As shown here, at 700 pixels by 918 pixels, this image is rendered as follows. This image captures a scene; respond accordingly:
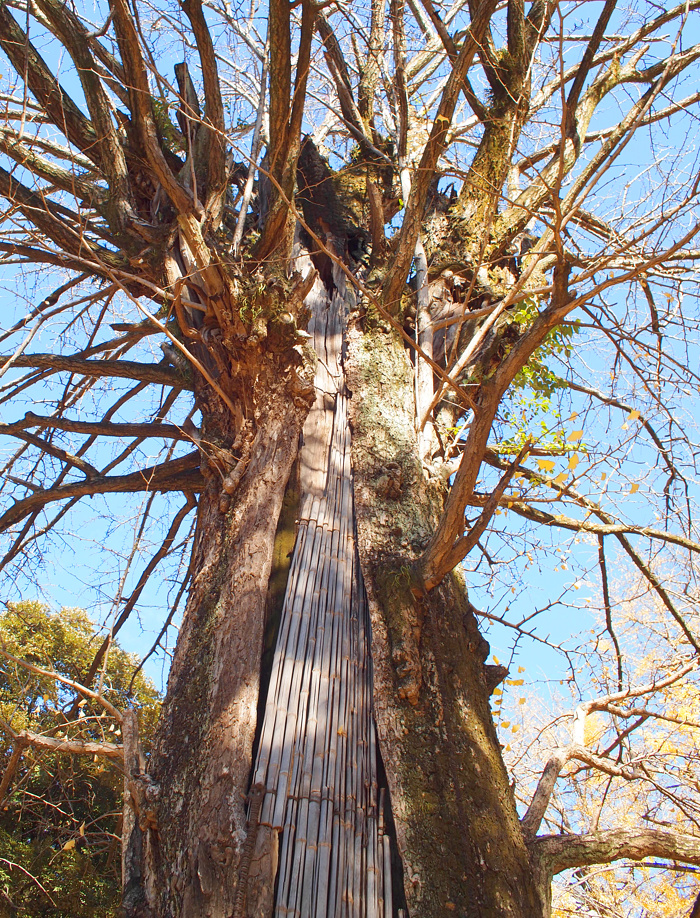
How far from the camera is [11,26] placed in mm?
3238

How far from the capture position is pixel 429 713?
227 centimetres

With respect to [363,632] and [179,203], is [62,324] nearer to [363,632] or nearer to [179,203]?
[179,203]

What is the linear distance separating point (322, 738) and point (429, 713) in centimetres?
36

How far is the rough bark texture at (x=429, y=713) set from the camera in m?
1.92

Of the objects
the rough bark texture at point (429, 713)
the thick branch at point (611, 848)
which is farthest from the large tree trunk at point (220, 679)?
the thick branch at point (611, 848)

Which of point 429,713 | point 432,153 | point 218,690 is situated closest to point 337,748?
point 429,713

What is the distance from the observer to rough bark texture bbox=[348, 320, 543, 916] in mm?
1923

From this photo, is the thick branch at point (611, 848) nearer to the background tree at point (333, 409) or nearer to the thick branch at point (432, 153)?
the background tree at point (333, 409)

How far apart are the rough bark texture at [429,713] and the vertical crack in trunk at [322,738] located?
0.34 feet

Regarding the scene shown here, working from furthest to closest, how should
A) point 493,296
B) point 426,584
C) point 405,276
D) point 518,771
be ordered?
point 518,771
point 493,296
point 405,276
point 426,584

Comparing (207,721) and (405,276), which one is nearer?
(207,721)

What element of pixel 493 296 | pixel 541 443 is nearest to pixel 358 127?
pixel 493 296

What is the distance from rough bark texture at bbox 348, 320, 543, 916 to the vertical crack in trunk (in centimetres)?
10

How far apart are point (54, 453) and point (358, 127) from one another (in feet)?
9.91
